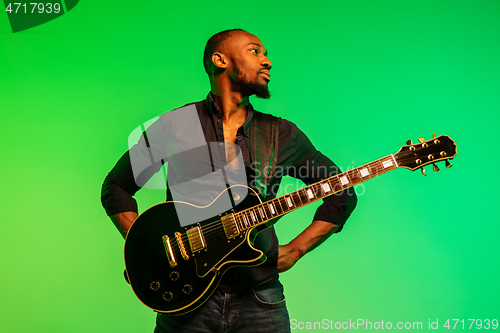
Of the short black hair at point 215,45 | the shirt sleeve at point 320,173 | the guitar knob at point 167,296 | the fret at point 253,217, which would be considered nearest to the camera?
the guitar knob at point 167,296

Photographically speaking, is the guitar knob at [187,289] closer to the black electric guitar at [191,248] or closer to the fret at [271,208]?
A: the black electric guitar at [191,248]

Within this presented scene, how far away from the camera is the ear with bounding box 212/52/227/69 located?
1887mm

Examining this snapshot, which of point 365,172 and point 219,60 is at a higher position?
point 219,60

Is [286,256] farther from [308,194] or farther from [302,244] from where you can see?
[308,194]

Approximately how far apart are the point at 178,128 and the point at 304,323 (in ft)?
5.52

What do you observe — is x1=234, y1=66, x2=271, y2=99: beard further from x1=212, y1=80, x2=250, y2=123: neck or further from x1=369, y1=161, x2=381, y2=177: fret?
x1=369, y1=161, x2=381, y2=177: fret

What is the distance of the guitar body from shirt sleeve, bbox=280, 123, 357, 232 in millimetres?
459

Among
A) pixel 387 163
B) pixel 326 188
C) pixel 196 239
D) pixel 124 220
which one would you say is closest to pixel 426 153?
pixel 387 163

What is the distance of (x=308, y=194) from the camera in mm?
1636

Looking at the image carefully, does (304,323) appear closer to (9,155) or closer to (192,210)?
(192,210)

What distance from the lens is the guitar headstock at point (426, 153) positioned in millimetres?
1576

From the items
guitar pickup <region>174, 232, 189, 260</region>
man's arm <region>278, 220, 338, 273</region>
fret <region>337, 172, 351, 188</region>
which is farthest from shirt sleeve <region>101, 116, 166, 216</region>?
fret <region>337, 172, 351, 188</region>

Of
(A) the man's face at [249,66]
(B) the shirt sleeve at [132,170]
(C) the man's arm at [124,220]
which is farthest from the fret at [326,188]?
(C) the man's arm at [124,220]

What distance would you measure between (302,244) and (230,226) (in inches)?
16.1
